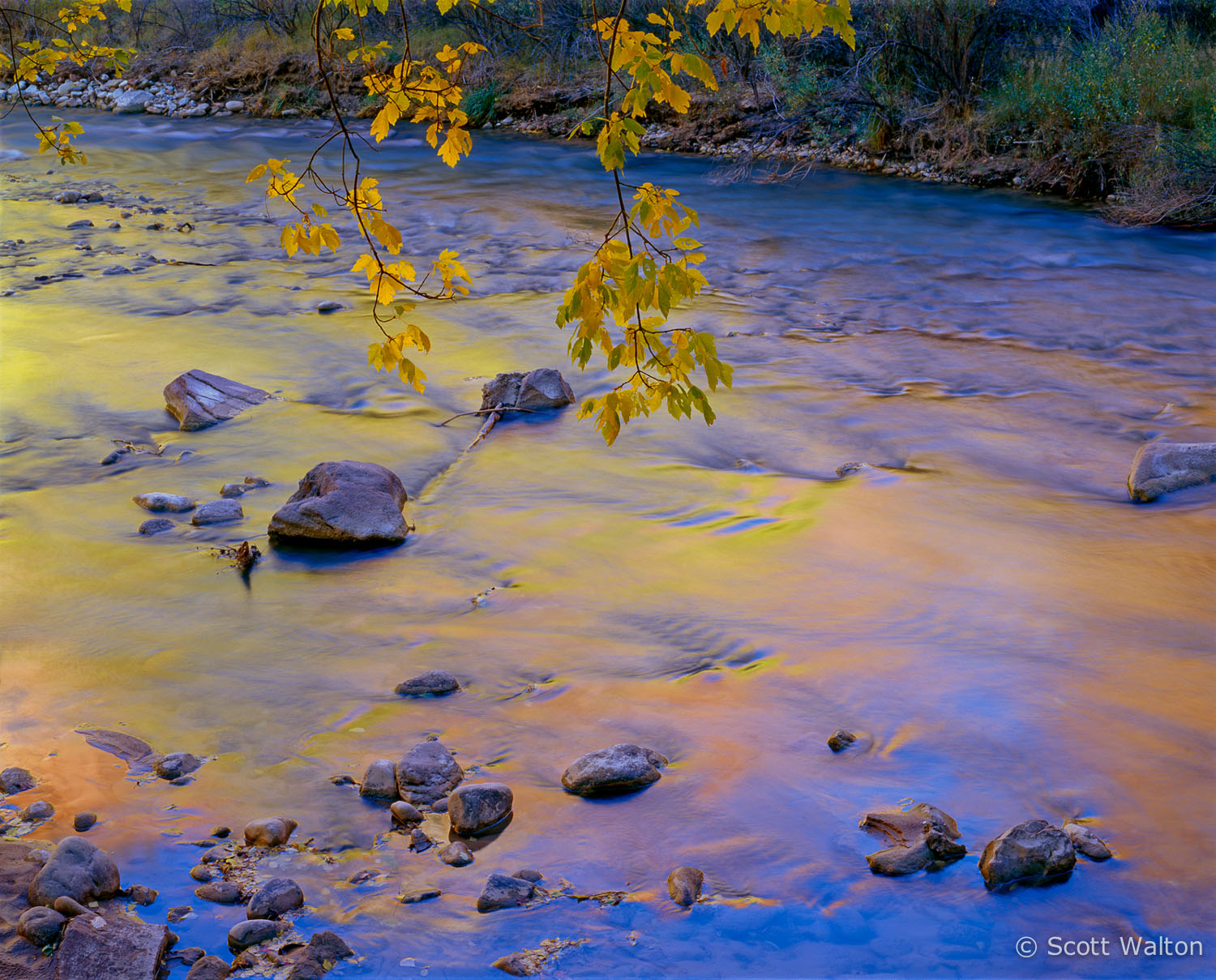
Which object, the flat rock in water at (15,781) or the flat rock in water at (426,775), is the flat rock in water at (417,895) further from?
the flat rock in water at (15,781)

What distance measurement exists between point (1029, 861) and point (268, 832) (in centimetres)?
194

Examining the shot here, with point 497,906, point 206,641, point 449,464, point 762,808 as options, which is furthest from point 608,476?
point 497,906

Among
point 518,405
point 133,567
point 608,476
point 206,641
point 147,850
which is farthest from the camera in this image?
point 518,405

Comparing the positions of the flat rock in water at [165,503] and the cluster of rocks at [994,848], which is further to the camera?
the flat rock in water at [165,503]

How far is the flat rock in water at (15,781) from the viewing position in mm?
2895

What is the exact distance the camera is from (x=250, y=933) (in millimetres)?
2309

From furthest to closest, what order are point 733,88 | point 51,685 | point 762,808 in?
point 733,88 < point 51,685 < point 762,808

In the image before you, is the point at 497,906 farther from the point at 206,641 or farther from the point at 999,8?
the point at 999,8

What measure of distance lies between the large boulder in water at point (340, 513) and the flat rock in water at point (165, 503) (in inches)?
22.8

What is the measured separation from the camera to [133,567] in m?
4.42

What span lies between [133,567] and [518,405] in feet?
8.76

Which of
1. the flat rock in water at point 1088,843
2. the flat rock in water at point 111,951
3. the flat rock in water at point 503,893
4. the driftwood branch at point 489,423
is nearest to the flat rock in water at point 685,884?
the flat rock in water at point 503,893

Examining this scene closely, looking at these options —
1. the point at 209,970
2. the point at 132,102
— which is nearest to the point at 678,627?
the point at 209,970

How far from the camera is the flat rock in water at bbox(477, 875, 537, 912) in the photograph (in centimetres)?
245
